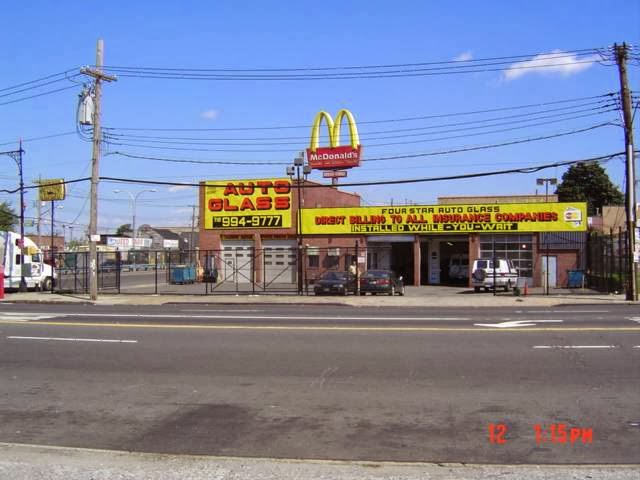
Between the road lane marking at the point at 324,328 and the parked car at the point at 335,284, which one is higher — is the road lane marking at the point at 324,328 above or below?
below

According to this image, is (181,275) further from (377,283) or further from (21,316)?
(21,316)

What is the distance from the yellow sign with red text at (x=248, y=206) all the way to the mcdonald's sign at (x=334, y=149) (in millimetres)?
5117

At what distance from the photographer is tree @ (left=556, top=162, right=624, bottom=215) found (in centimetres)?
8044

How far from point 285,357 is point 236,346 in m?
1.69

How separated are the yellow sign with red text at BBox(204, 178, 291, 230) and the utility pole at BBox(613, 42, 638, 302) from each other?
21.6 meters

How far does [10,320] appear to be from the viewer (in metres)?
17.8

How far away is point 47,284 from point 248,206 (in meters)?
13.6

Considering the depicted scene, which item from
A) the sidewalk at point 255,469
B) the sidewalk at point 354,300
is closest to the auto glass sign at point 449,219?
the sidewalk at point 354,300

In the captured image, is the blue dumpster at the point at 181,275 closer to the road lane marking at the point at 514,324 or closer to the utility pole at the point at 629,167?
the utility pole at the point at 629,167

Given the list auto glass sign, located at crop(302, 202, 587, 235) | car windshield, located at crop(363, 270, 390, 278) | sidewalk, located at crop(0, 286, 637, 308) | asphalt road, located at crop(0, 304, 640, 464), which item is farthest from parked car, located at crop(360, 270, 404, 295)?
asphalt road, located at crop(0, 304, 640, 464)

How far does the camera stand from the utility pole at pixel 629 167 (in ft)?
80.8

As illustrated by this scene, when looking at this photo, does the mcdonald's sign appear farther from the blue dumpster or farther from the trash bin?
the trash bin
